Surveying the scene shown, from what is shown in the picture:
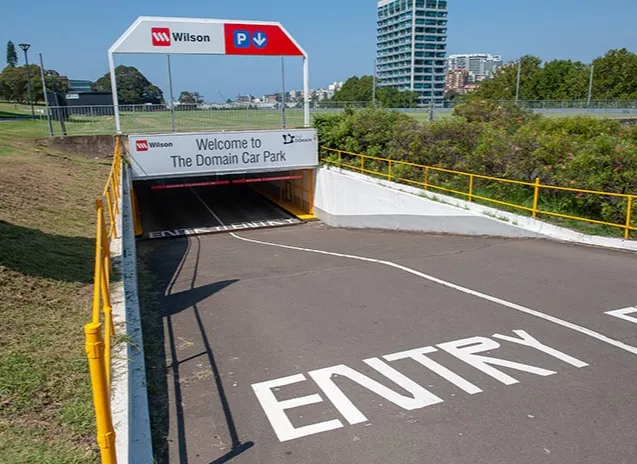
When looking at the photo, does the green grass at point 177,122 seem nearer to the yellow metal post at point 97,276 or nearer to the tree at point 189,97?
the tree at point 189,97

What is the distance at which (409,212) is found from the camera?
17.5 metres

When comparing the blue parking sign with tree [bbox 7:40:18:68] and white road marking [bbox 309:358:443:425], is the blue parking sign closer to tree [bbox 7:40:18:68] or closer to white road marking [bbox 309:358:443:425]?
white road marking [bbox 309:358:443:425]

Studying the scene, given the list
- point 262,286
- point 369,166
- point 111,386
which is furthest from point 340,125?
point 111,386

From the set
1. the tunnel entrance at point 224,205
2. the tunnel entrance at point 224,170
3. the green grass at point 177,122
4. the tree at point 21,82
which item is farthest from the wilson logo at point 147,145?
the tree at point 21,82

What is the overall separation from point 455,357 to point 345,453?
7.32 ft

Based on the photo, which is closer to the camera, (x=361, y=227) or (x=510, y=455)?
(x=510, y=455)

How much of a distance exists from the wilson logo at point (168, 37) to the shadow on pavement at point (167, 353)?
14058 millimetres

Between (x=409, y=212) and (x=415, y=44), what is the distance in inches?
6395

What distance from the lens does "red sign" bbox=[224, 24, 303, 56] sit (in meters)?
24.4

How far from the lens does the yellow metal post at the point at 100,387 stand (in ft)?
9.31

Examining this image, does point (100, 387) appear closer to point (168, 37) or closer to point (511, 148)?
point (511, 148)

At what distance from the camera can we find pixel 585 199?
13.0 m

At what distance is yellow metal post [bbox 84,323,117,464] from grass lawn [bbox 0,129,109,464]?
58 cm

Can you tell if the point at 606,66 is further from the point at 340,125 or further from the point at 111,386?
the point at 111,386
